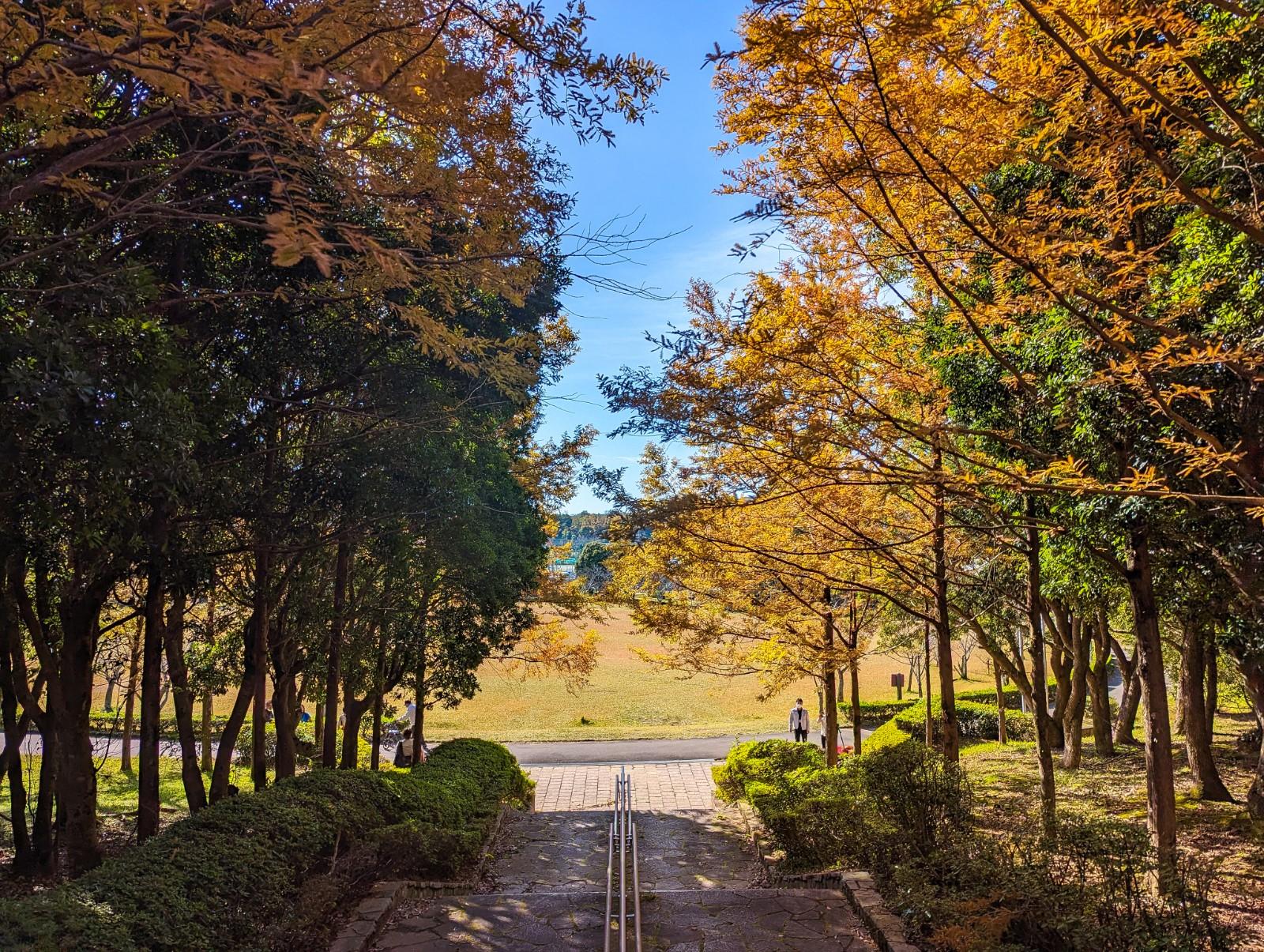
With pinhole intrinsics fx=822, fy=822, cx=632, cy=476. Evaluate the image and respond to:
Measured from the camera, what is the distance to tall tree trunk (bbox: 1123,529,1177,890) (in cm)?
705

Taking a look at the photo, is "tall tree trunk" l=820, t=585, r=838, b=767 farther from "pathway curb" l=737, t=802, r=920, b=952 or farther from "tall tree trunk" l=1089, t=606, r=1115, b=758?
"tall tree trunk" l=1089, t=606, r=1115, b=758

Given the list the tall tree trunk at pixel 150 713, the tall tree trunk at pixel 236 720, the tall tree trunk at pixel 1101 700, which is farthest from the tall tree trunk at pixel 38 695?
the tall tree trunk at pixel 1101 700

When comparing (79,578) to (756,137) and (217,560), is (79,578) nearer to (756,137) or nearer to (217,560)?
(217,560)

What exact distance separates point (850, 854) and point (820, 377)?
4.83m

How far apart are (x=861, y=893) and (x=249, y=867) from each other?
4.60m

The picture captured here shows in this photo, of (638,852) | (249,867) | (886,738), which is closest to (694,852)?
(638,852)

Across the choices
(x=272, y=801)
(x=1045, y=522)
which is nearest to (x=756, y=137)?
(x=1045, y=522)

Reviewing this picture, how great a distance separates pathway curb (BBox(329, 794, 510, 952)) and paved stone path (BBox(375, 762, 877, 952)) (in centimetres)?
13

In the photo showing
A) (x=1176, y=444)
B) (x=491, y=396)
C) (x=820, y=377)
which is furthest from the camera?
(x=491, y=396)

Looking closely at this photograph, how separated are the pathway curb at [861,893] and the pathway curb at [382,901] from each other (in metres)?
3.25

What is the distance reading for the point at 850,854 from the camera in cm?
820

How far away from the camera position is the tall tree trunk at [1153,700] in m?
7.05

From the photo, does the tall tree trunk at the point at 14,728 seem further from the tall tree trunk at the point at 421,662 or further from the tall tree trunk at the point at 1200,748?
the tall tree trunk at the point at 1200,748

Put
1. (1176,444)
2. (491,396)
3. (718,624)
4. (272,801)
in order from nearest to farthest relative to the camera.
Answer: (1176,444) < (272,801) < (491,396) < (718,624)
